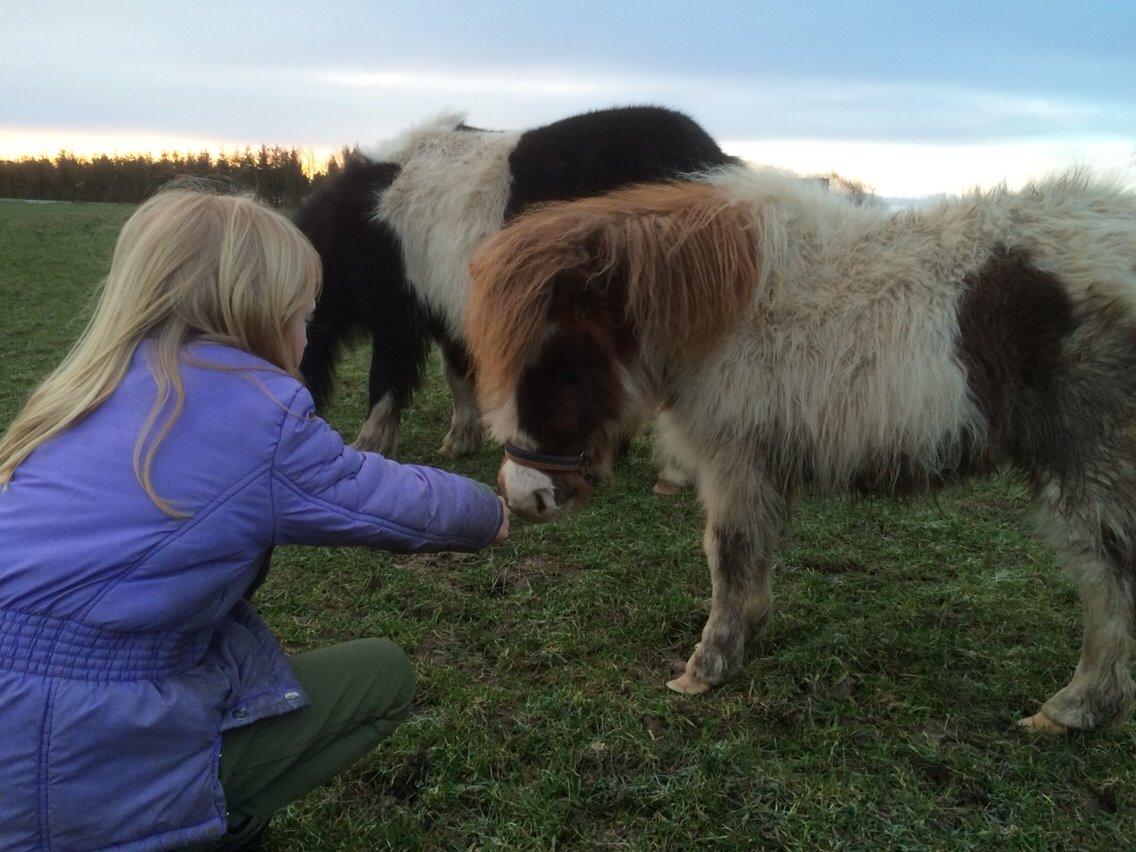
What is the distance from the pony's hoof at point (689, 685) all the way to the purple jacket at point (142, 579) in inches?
58.3

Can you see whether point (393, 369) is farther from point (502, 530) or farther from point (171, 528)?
point (171, 528)

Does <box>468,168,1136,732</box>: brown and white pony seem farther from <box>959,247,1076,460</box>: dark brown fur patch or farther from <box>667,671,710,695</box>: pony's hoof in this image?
<box>667,671,710,695</box>: pony's hoof

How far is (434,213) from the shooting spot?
15.8 ft

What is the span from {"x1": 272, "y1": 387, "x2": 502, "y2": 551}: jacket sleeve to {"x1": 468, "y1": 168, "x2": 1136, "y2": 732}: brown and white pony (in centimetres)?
69

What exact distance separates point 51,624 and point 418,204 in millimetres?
3742

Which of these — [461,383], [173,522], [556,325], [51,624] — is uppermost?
[556,325]

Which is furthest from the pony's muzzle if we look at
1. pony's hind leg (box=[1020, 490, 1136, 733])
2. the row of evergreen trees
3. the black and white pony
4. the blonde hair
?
the row of evergreen trees

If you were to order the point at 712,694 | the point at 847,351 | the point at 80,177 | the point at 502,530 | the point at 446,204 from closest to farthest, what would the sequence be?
the point at 502,530 → the point at 847,351 → the point at 712,694 → the point at 446,204 → the point at 80,177

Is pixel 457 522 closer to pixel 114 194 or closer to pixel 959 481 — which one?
pixel 959 481

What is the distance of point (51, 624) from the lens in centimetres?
149

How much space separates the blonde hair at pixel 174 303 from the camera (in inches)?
63.4

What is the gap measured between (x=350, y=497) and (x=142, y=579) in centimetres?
39

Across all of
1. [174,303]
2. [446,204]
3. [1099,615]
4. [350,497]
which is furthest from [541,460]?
[446,204]

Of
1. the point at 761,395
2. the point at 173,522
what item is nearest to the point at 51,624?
the point at 173,522
